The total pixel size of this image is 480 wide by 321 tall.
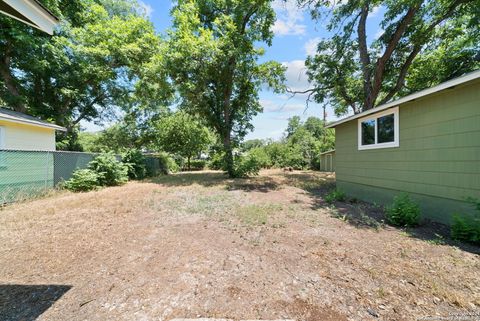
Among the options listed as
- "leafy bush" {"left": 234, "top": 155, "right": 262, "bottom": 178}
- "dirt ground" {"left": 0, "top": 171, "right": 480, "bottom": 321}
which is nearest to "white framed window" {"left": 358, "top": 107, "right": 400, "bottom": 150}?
"dirt ground" {"left": 0, "top": 171, "right": 480, "bottom": 321}

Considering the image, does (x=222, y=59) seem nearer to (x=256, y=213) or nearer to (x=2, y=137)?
(x=256, y=213)

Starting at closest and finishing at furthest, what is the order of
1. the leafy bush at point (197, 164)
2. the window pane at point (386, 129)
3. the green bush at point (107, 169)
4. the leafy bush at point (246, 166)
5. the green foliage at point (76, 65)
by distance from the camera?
the window pane at point (386, 129) < the green bush at point (107, 169) < the green foliage at point (76, 65) < the leafy bush at point (246, 166) < the leafy bush at point (197, 164)

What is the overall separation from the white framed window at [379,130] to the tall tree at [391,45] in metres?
3.86

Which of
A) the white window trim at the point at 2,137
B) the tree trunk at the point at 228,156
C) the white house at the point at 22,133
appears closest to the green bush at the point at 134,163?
the white house at the point at 22,133

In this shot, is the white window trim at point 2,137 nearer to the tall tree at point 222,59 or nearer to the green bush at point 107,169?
the green bush at point 107,169

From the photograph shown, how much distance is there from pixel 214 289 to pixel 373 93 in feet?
34.7

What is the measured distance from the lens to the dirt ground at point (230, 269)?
1934 millimetres

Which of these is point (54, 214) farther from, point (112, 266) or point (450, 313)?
point (450, 313)

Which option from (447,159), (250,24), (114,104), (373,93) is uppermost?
(250,24)

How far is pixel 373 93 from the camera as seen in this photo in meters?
9.36

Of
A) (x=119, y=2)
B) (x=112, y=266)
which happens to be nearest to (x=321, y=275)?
(x=112, y=266)

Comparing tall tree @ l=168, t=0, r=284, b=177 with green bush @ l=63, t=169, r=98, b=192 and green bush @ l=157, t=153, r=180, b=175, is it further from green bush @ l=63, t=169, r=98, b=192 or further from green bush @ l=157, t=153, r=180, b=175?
green bush @ l=63, t=169, r=98, b=192

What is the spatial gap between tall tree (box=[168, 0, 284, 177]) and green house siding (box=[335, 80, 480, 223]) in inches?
318

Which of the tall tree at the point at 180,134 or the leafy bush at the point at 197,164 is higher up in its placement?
the tall tree at the point at 180,134
